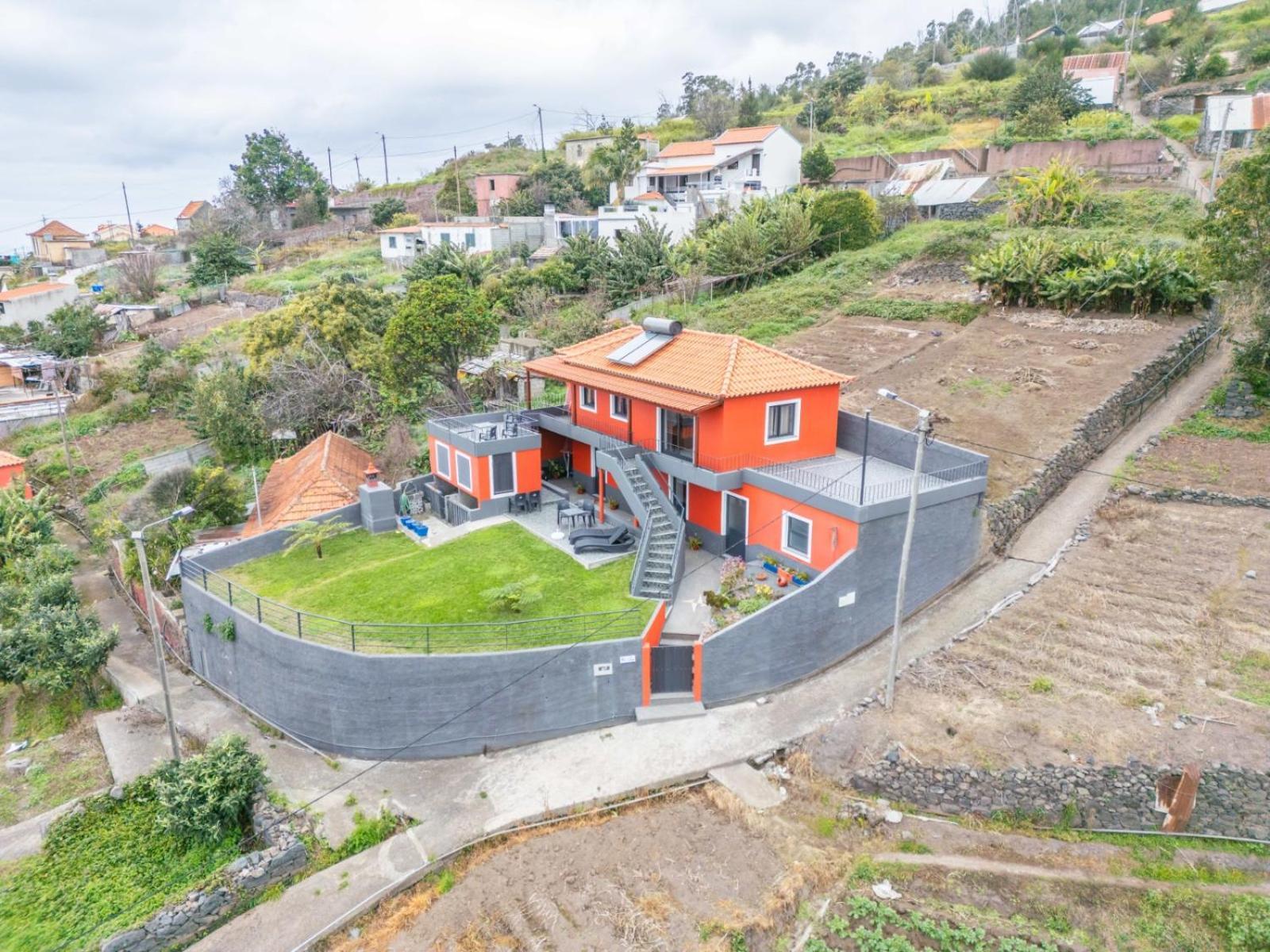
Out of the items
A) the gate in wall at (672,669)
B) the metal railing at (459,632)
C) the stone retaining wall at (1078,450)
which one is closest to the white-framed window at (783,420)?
the stone retaining wall at (1078,450)

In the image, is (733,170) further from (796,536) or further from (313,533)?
(313,533)

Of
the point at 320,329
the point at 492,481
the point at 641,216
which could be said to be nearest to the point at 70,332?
the point at 320,329

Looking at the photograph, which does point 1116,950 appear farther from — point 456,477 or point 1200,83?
point 1200,83

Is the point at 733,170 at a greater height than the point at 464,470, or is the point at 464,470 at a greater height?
the point at 733,170

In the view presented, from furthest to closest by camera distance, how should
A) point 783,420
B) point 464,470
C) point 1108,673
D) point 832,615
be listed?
point 464,470 → point 783,420 → point 832,615 → point 1108,673

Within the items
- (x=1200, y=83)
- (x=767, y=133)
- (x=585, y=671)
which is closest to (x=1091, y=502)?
(x=585, y=671)

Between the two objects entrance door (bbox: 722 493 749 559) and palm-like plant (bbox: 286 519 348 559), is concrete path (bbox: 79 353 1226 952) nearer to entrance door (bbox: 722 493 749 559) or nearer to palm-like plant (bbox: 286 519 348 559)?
entrance door (bbox: 722 493 749 559)
